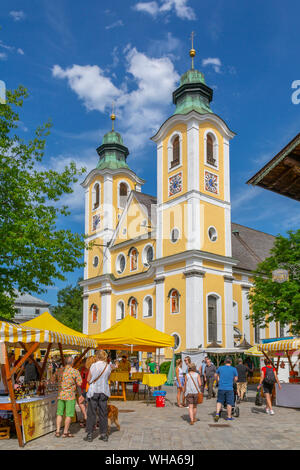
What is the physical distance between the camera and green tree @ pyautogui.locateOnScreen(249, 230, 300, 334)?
23562 millimetres

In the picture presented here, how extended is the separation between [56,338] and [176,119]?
1066 inches

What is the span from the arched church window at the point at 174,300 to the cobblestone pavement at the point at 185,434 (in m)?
18.2

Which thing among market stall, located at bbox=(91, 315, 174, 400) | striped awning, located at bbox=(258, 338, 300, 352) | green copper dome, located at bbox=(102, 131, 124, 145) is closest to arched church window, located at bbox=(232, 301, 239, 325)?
market stall, located at bbox=(91, 315, 174, 400)

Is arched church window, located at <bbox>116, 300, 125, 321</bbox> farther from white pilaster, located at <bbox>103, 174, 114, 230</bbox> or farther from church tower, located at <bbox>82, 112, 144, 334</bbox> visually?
white pilaster, located at <bbox>103, 174, 114, 230</bbox>

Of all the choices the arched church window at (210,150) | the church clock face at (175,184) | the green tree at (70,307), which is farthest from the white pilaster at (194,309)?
the green tree at (70,307)

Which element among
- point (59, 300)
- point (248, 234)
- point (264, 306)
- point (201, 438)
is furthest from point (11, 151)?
point (59, 300)

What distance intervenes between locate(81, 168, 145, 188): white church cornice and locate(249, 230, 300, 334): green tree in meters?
19.2

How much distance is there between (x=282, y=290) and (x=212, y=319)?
27.9 ft

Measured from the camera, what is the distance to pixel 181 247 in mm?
32281

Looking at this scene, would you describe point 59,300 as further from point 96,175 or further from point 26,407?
point 26,407

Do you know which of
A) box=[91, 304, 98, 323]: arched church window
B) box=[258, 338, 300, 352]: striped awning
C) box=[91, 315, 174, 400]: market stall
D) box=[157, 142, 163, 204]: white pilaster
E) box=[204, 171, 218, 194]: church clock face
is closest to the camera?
box=[258, 338, 300, 352]: striped awning

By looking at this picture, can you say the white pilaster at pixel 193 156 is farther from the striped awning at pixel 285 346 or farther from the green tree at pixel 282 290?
the striped awning at pixel 285 346
